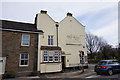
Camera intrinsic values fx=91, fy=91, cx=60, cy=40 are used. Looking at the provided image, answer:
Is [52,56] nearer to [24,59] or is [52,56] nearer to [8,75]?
[24,59]

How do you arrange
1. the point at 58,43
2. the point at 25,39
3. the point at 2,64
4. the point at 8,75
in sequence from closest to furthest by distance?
1. the point at 8,75
2. the point at 2,64
3. the point at 25,39
4. the point at 58,43

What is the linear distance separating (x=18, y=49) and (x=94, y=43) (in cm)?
3814

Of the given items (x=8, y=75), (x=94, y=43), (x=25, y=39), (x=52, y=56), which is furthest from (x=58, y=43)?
(x=94, y=43)

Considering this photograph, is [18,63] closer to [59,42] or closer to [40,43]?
[40,43]

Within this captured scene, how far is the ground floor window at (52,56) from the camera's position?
544 inches

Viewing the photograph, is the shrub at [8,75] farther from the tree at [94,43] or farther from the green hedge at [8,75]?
the tree at [94,43]

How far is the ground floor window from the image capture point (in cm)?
1381

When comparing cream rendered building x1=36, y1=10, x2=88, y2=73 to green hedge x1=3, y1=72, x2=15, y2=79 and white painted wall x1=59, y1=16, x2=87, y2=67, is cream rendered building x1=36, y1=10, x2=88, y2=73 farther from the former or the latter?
green hedge x1=3, y1=72, x2=15, y2=79

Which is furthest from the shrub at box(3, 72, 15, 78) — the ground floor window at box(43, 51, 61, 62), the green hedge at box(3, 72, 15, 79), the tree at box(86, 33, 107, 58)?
the tree at box(86, 33, 107, 58)

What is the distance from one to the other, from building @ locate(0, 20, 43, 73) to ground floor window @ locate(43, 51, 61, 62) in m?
1.47

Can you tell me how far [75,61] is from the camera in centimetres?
1681

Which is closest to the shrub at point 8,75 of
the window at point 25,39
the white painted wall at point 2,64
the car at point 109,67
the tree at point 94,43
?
the white painted wall at point 2,64

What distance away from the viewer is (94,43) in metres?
43.7

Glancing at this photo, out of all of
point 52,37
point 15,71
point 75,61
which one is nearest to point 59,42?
point 52,37
